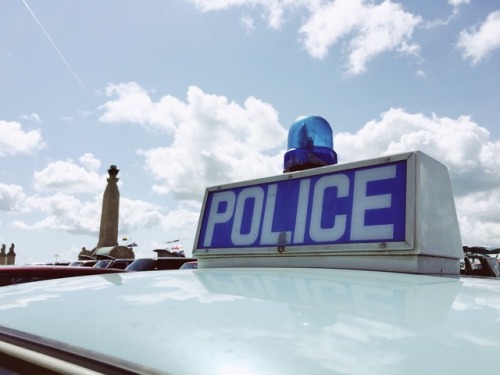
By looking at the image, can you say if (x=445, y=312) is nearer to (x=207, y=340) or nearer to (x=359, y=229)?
(x=207, y=340)

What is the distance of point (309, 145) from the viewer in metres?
2.81

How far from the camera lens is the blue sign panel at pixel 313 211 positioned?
81.1 inches

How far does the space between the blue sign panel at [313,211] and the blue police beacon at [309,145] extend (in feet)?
0.99

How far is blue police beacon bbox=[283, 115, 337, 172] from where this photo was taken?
271 centimetres

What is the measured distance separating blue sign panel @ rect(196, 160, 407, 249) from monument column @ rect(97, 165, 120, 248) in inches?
1493

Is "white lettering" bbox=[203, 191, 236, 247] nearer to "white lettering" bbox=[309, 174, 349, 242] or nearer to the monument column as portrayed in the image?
"white lettering" bbox=[309, 174, 349, 242]

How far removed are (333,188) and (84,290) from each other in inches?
54.2

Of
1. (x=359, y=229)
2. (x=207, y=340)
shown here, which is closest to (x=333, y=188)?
(x=359, y=229)

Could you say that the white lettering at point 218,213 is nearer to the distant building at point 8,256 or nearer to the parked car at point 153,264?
the parked car at point 153,264

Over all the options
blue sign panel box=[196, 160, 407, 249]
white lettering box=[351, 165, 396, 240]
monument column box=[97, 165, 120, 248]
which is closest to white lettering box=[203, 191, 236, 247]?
blue sign panel box=[196, 160, 407, 249]

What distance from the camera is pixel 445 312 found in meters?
0.99

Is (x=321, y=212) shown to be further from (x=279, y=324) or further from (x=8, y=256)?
(x=8, y=256)

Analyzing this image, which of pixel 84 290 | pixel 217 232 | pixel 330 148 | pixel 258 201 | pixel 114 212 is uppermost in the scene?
pixel 114 212

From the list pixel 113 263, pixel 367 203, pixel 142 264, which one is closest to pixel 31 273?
pixel 367 203
